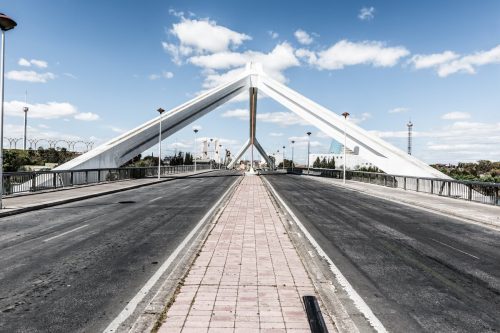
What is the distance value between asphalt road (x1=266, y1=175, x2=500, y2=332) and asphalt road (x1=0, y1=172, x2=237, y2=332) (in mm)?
3712

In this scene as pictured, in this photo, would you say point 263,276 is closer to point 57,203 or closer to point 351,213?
point 351,213

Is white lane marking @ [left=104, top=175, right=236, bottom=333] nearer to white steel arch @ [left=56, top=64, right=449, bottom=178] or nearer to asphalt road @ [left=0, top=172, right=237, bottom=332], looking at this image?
asphalt road @ [left=0, top=172, right=237, bottom=332]

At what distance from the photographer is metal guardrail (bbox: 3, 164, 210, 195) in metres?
18.4

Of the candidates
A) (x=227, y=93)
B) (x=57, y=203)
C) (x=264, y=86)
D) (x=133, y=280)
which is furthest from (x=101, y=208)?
(x=264, y=86)

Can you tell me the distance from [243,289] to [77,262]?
12.4ft

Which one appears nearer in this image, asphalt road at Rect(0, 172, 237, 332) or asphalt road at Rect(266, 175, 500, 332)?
asphalt road at Rect(0, 172, 237, 332)

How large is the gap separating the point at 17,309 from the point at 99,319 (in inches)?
49.6

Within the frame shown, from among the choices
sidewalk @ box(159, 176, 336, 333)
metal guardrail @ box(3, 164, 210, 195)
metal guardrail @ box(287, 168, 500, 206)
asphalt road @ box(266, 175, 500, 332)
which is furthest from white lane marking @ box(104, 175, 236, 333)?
metal guardrail @ box(287, 168, 500, 206)

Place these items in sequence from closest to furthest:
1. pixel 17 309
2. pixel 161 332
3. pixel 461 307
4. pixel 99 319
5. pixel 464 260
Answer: pixel 161 332
pixel 99 319
pixel 17 309
pixel 461 307
pixel 464 260

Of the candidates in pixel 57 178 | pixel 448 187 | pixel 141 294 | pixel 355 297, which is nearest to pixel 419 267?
pixel 355 297

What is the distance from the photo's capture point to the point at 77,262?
6.93m

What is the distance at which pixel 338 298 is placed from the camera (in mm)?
5016

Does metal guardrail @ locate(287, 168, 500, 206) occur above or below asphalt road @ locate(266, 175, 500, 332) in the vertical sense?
above

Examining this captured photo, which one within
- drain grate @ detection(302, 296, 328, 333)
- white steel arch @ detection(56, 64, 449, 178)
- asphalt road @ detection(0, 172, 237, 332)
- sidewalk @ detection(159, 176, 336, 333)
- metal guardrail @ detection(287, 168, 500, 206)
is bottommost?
asphalt road @ detection(0, 172, 237, 332)
